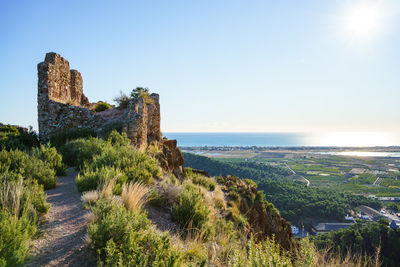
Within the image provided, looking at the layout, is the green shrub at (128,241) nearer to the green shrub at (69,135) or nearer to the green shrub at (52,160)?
the green shrub at (52,160)

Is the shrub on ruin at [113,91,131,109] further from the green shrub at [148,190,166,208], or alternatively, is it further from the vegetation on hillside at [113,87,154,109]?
the green shrub at [148,190,166,208]

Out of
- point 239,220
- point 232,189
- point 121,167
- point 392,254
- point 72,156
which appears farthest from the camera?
point 392,254

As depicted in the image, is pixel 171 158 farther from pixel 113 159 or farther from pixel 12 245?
Result: pixel 12 245

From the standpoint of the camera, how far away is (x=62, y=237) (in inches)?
121

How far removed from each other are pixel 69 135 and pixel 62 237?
25.6 feet

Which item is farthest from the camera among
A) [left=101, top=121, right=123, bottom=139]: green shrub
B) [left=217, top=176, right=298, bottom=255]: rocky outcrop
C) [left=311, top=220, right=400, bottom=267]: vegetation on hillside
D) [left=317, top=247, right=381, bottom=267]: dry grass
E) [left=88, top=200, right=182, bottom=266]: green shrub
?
[left=311, top=220, right=400, bottom=267]: vegetation on hillside

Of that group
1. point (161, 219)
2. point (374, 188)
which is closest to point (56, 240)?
point (161, 219)

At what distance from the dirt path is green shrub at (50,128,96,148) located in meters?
5.56

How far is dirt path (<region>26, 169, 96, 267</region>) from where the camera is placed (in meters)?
2.59

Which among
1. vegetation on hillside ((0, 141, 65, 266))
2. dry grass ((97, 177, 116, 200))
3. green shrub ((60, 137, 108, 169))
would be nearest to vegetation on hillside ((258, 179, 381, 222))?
green shrub ((60, 137, 108, 169))

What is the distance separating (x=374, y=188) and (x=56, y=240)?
7901 cm

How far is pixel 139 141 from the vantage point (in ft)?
34.0

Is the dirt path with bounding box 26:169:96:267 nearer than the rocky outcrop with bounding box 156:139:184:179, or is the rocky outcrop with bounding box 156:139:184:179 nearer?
the dirt path with bounding box 26:169:96:267

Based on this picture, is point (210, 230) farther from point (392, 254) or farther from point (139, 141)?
point (392, 254)
